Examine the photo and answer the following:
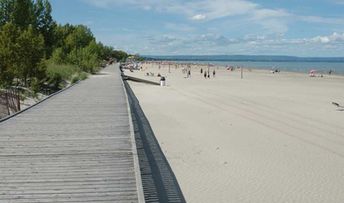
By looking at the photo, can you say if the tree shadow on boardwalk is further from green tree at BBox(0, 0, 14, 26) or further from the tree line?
green tree at BBox(0, 0, 14, 26)

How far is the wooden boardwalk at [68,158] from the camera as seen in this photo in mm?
5914

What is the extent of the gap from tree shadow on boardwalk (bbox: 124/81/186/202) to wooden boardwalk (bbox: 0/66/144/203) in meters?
0.75

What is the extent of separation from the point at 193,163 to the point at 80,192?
4928mm

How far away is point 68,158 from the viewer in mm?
7703

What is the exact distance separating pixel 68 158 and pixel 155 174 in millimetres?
2286

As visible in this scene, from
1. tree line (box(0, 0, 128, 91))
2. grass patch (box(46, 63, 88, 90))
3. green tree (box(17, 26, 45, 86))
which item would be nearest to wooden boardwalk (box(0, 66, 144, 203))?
tree line (box(0, 0, 128, 91))

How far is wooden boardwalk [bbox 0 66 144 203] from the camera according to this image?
591 centimetres

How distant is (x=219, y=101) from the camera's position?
25.6 metres

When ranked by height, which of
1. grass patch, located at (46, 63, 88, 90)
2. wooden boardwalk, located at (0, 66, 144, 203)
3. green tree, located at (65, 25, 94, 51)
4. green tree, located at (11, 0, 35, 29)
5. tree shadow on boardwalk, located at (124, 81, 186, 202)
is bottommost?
tree shadow on boardwalk, located at (124, 81, 186, 202)

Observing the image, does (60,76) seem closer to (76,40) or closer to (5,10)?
(5,10)

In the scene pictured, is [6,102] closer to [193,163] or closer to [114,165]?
[193,163]

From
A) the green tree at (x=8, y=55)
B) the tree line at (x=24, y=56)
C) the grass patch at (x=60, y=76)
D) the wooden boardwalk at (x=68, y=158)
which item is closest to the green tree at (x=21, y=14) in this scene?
the tree line at (x=24, y=56)

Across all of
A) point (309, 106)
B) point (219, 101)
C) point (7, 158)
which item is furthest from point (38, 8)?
point (7, 158)

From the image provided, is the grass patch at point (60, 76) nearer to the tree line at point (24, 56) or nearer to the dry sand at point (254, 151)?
the tree line at point (24, 56)
